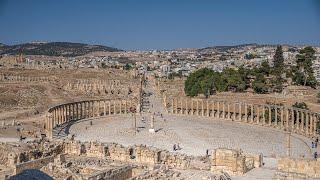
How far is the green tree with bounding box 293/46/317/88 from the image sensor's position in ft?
259

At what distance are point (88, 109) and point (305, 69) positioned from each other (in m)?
32.8

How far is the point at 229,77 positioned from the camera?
8444 cm

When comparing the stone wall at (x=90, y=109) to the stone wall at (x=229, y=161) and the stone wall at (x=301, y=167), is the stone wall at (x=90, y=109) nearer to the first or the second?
the stone wall at (x=229, y=161)

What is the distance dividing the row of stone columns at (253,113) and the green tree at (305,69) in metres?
15.7

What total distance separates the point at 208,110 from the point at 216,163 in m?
44.1

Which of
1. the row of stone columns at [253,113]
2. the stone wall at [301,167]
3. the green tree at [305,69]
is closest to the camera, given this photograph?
the stone wall at [301,167]

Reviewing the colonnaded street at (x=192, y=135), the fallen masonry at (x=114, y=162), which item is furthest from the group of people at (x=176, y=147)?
the fallen masonry at (x=114, y=162)

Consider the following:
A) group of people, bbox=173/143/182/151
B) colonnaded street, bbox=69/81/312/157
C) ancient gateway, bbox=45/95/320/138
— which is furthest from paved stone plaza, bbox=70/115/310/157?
ancient gateway, bbox=45/95/320/138

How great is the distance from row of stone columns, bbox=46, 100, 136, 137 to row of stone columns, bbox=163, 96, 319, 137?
6610 millimetres

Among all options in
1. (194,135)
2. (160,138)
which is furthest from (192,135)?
(160,138)

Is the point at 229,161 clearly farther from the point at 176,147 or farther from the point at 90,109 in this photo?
the point at 90,109

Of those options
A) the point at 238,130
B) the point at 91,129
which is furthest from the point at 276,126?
the point at 91,129

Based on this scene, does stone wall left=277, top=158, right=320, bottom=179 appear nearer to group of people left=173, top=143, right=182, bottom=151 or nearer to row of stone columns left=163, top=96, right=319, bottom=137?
group of people left=173, top=143, right=182, bottom=151

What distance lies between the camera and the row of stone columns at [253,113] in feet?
185
